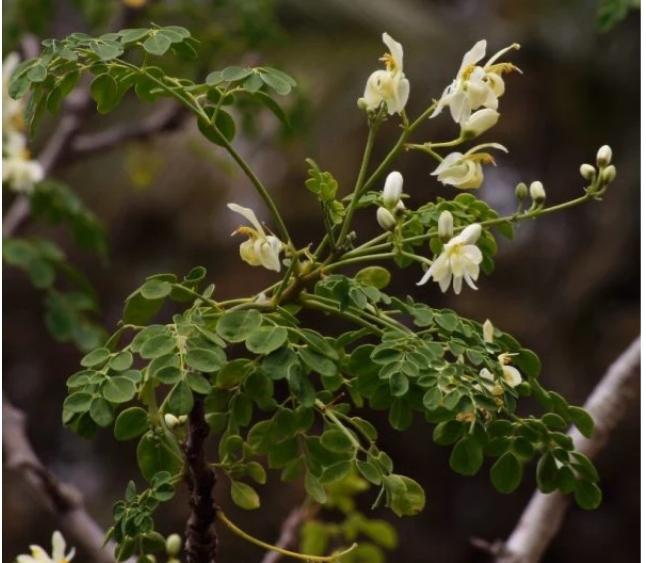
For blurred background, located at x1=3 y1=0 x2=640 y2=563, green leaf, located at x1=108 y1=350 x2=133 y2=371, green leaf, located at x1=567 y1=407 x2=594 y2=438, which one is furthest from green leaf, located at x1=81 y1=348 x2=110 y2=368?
blurred background, located at x1=3 y1=0 x2=640 y2=563

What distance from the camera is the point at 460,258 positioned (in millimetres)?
567

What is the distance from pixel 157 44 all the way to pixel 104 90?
4 cm

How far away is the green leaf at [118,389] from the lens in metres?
0.54

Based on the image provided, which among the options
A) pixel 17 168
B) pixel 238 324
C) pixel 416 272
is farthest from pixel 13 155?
pixel 416 272

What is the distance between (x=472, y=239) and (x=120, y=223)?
197 cm

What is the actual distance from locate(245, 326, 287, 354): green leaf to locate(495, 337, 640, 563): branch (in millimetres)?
509

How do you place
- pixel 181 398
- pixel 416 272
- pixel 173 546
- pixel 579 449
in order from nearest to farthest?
pixel 181 398
pixel 173 546
pixel 579 449
pixel 416 272

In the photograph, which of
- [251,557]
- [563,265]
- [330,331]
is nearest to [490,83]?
[330,331]

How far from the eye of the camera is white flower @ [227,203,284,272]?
578mm

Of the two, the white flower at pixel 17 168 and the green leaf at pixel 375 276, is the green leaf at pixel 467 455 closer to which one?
the green leaf at pixel 375 276

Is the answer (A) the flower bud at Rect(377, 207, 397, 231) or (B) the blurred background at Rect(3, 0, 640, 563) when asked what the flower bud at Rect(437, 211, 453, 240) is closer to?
(A) the flower bud at Rect(377, 207, 397, 231)

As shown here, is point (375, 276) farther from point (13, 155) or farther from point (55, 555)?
point (13, 155)

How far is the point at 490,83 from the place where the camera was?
23.4 inches

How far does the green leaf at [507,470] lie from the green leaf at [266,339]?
15 cm
